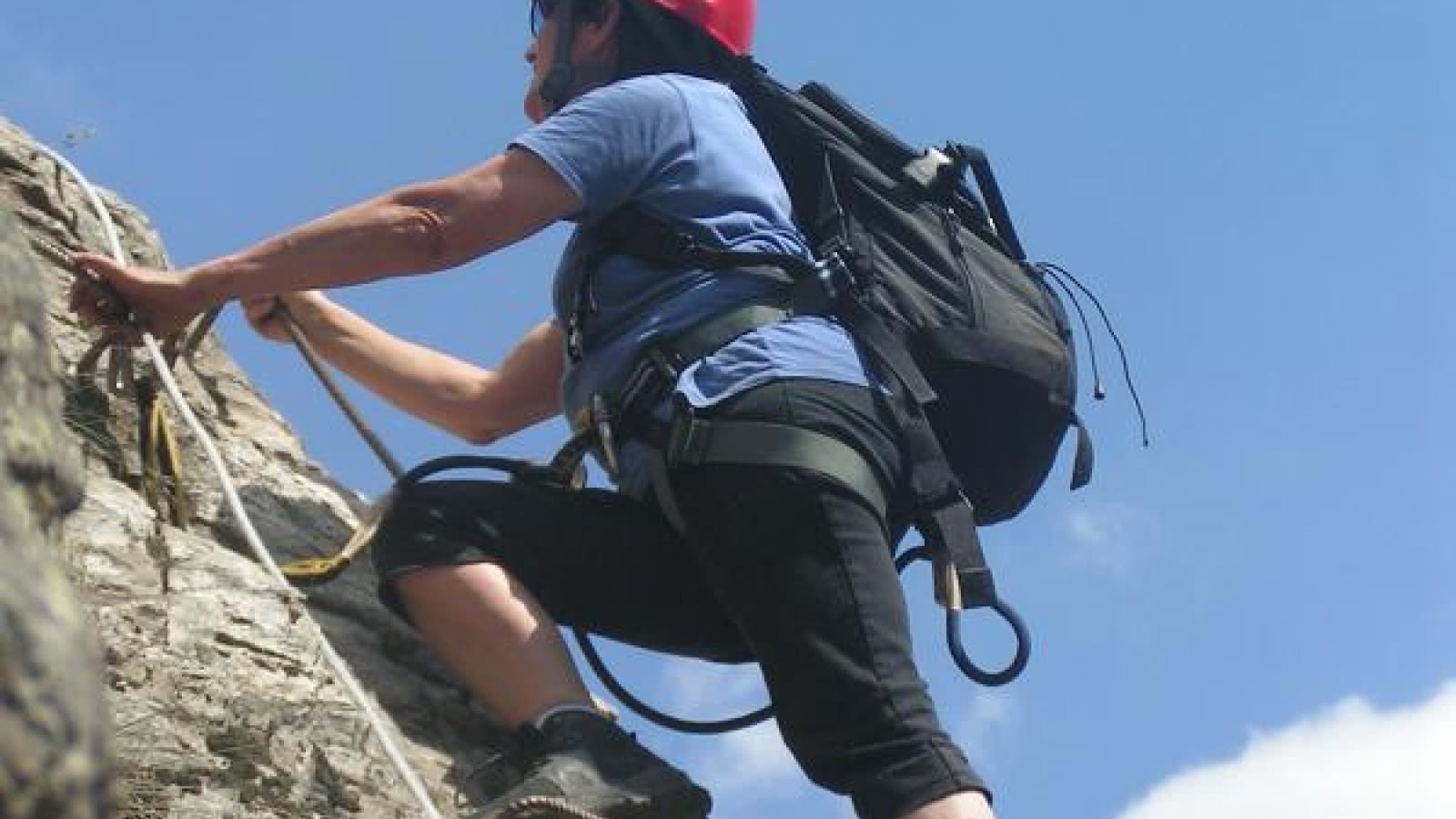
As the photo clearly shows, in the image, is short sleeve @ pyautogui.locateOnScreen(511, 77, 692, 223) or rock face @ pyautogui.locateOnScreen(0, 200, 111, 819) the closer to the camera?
rock face @ pyautogui.locateOnScreen(0, 200, 111, 819)

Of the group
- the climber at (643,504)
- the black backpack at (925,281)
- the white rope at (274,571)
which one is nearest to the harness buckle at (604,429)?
the climber at (643,504)

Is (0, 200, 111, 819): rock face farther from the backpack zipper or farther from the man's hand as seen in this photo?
the backpack zipper

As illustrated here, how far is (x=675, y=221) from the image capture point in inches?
228

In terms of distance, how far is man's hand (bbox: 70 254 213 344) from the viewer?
581 centimetres

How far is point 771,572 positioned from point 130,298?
5.87ft

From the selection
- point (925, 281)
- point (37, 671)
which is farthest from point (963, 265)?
point (37, 671)

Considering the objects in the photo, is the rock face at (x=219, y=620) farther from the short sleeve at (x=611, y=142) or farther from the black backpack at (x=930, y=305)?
the short sleeve at (x=611, y=142)

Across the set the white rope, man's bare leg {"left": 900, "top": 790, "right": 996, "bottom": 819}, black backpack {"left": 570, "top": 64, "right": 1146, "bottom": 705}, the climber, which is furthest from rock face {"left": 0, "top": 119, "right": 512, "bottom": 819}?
man's bare leg {"left": 900, "top": 790, "right": 996, "bottom": 819}

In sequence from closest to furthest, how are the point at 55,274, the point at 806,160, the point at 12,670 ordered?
the point at 12,670
the point at 806,160
the point at 55,274

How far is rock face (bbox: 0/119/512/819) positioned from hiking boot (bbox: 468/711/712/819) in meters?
0.29

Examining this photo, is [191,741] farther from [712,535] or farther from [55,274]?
[55,274]

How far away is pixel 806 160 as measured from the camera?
6.40 m

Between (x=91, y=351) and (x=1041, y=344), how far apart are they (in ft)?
8.11

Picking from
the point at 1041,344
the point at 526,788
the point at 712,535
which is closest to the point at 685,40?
the point at 1041,344
